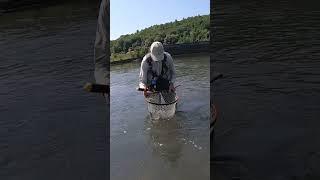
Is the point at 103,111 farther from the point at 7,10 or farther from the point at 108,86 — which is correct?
the point at 7,10

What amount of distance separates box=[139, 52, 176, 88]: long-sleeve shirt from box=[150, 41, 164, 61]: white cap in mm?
33

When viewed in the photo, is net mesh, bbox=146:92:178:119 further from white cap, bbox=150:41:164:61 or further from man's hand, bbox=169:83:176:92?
white cap, bbox=150:41:164:61

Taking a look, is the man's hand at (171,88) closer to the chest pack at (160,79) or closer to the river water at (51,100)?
the chest pack at (160,79)

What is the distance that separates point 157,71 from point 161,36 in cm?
24

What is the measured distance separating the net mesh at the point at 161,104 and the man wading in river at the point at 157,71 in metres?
0.03

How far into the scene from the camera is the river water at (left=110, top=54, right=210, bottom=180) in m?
3.38

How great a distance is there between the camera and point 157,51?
3.43m

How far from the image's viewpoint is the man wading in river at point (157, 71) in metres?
3.43

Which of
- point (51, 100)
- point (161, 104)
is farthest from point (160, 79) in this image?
point (51, 100)

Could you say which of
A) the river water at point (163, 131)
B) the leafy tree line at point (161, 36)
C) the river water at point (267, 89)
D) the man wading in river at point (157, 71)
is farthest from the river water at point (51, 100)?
the river water at point (267, 89)

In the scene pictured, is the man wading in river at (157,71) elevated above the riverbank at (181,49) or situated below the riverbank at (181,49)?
below

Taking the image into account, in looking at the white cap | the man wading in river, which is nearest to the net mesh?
the man wading in river

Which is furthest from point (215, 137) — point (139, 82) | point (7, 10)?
point (7, 10)

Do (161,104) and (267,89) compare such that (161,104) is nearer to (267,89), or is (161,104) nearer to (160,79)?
(160,79)
